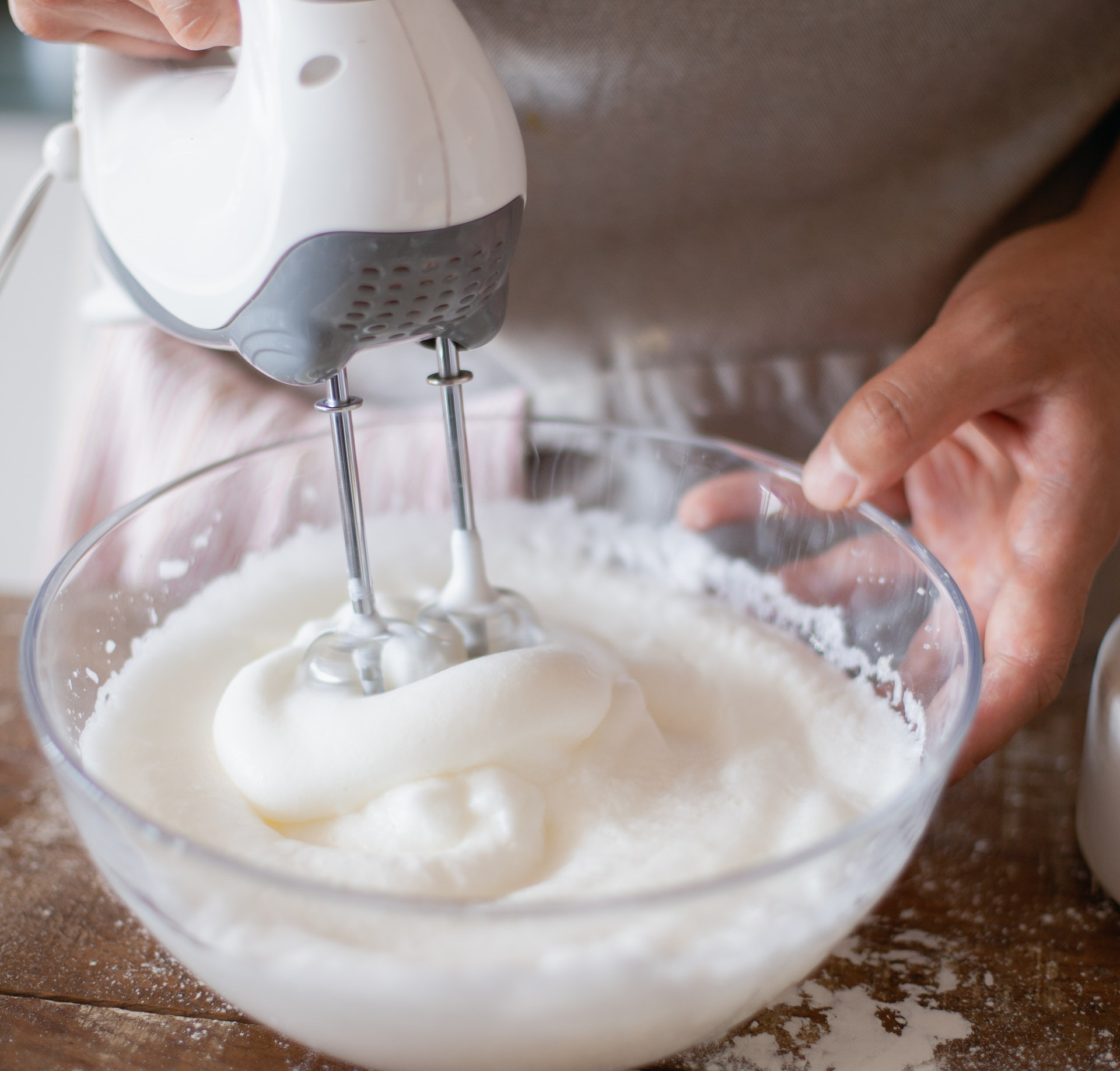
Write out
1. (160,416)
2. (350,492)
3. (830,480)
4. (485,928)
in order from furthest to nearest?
1. (160,416)
2. (830,480)
3. (350,492)
4. (485,928)

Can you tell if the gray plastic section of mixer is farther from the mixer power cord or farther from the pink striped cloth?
the pink striped cloth

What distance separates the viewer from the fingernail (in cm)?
60

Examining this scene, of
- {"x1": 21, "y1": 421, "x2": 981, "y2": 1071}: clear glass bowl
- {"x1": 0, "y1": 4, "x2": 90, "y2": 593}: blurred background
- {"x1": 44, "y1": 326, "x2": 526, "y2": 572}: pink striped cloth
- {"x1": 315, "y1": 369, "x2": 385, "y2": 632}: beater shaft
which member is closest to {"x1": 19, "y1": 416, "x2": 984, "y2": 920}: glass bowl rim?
{"x1": 21, "y1": 421, "x2": 981, "y2": 1071}: clear glass bowl

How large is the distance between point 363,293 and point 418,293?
0.02 m

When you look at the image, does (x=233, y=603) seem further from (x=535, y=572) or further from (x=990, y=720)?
(x=990, y=720)

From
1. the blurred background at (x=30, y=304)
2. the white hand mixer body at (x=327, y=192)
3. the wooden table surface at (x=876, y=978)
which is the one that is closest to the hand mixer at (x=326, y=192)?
the white hand mixer body at (x=327, y=192)

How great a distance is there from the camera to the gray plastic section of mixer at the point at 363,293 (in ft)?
1.32

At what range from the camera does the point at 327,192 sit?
1.29 ft

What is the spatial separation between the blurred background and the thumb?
60.2 inches

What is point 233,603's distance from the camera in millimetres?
681

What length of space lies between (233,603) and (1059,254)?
60cm

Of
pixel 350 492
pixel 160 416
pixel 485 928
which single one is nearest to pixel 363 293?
pixel 350 492

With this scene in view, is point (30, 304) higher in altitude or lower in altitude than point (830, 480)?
lower

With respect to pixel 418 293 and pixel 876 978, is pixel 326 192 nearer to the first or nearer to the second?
pixel 418 293
